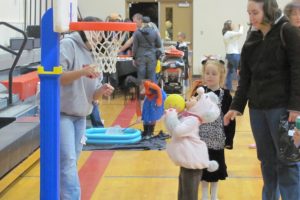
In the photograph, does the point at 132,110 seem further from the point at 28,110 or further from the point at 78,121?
the point at 78,121

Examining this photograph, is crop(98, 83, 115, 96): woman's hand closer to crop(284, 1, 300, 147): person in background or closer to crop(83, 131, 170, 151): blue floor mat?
crop(284, 1, 300, 147): person in background

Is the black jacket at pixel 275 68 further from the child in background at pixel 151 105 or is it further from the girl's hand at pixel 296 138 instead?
the child in background at pixel 151 105

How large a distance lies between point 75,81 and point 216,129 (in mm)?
1334

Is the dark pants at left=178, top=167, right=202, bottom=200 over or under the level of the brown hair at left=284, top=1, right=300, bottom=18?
under

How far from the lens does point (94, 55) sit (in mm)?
3578

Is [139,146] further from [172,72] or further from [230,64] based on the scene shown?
[230,64]

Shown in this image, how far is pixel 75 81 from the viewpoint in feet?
11.8

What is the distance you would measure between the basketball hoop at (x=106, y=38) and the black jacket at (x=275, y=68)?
34.8 inches

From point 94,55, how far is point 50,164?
3.32 ft

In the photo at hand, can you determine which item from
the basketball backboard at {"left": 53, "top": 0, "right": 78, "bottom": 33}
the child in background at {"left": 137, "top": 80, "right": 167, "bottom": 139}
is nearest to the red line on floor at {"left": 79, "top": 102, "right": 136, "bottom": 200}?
the child in background at {"left": 137, "top": 80, "right": 167, "bottom": 139}

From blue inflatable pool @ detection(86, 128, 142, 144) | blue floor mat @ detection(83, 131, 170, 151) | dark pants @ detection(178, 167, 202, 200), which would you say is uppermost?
dark pants @ detection(178, 167, 202, 200)

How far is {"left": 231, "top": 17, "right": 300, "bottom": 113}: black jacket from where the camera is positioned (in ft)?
10.7

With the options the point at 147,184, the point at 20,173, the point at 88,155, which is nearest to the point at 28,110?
the point at 88,155

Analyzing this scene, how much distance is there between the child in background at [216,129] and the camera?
4.24 m
